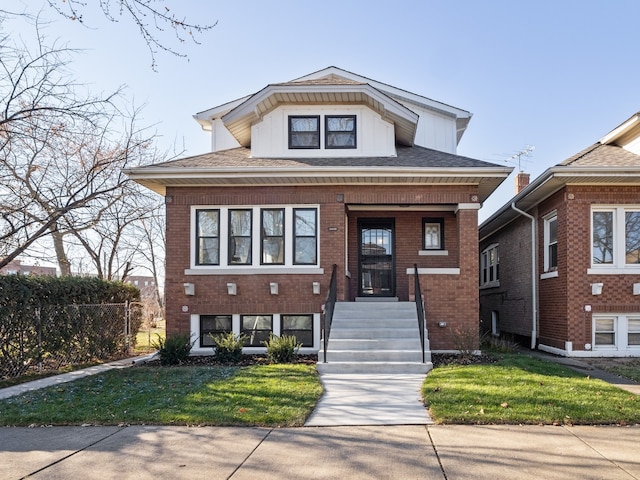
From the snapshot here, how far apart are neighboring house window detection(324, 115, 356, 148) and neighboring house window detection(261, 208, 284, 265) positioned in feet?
7.32

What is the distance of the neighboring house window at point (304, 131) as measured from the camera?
45.9 feet

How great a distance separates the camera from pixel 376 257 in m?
15.3

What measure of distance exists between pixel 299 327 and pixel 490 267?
10.5m

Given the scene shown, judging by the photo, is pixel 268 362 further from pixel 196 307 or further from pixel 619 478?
pixel 619 478

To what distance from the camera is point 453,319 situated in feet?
41.9

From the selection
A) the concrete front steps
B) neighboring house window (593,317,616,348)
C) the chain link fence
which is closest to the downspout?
neighboring house window (593,317,616,348)

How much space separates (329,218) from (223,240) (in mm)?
2605

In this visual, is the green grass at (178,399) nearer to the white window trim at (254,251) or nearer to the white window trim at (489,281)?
the white window trim at (254,251)

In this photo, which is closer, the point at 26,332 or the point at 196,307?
the point at 26,332

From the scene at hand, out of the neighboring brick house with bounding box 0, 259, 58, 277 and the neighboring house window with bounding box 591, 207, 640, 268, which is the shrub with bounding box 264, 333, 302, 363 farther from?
the neighboring house window with bounding box 591, 207, 640, 268

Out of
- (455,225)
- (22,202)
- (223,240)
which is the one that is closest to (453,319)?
(455,225)

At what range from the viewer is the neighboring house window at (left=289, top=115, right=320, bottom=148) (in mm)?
13992

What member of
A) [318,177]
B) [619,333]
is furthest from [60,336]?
[619,333]

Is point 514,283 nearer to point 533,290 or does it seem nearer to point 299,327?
point 533,290
